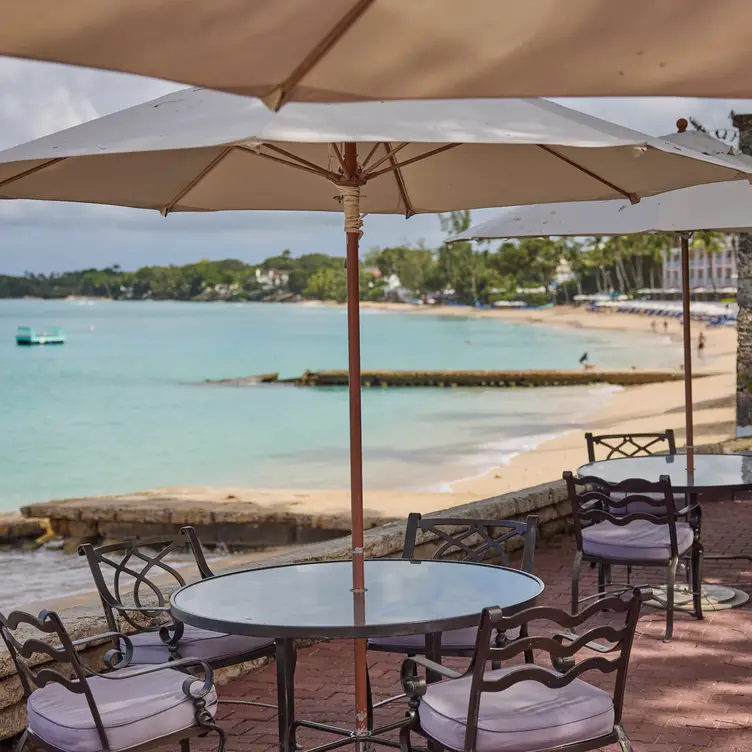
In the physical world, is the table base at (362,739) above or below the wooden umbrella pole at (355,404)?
below

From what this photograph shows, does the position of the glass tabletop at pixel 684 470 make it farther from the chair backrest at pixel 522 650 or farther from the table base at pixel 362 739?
the chair backrest at pixel 522 650

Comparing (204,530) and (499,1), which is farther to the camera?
(204,530)

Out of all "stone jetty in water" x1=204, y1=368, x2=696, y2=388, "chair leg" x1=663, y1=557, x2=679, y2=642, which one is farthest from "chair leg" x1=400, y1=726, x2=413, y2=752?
"stone jetty in water" x1=204, y1=368, x2=696, y2=388

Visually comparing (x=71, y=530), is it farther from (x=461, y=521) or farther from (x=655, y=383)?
(x=655, y=383)

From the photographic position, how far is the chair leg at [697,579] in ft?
18.6

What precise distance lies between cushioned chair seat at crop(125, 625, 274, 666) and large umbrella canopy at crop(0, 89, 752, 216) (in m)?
1.61

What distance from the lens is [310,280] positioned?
186250 mm

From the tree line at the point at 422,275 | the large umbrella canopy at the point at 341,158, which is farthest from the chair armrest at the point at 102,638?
the tree line at the point at 422,275

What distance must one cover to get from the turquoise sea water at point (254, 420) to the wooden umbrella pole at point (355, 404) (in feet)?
59.3

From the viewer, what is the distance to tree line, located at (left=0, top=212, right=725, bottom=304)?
5517 inches

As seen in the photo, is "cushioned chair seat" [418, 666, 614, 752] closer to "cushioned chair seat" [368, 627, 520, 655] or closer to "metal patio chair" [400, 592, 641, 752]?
"metal patio chair" [400, 592, 641, 752]

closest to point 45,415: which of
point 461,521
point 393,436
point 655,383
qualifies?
point 393,436

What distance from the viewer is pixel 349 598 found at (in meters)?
3.45

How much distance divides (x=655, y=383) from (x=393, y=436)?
13.6 metres
